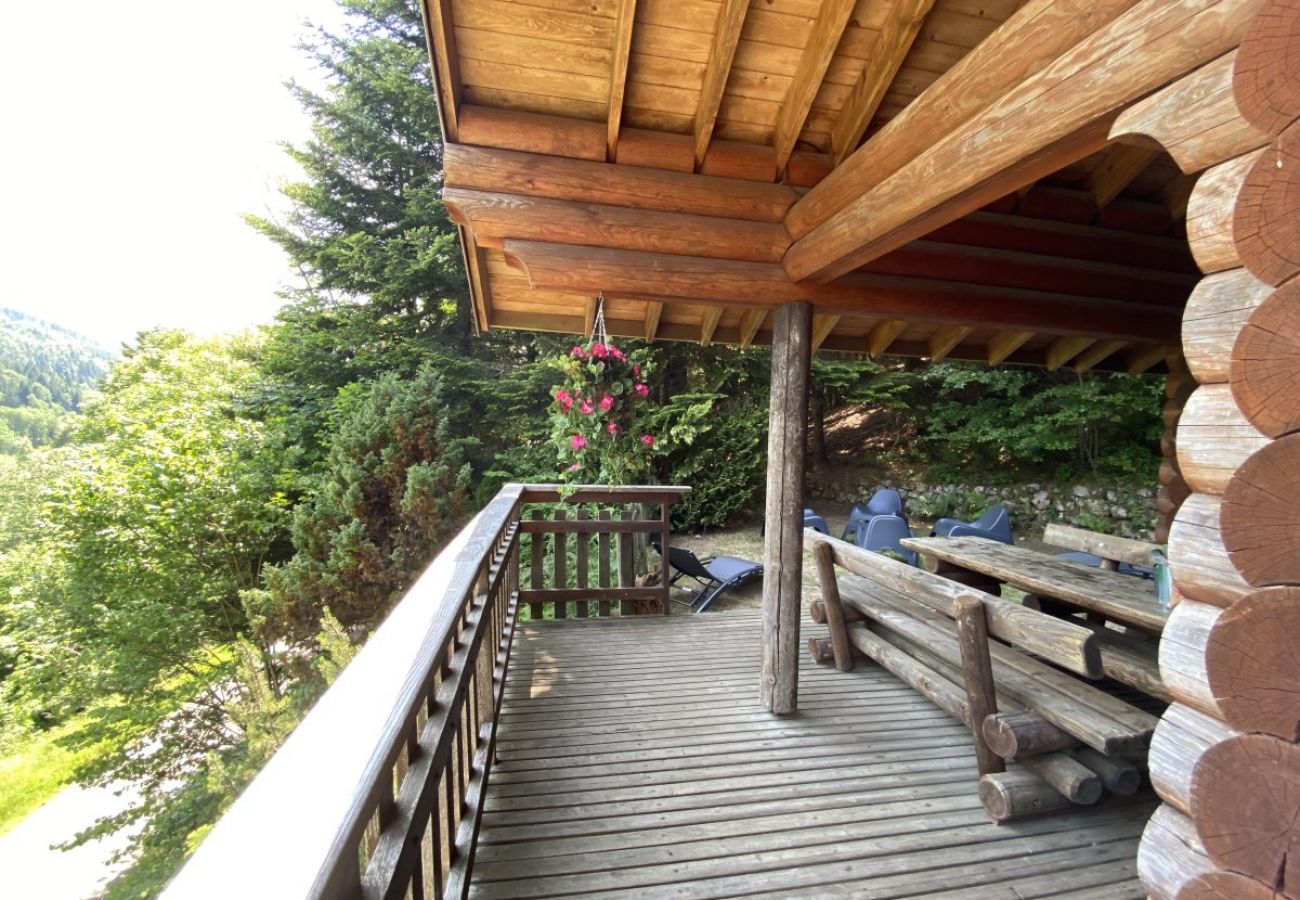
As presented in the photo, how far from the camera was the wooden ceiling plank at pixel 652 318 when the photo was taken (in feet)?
11.3

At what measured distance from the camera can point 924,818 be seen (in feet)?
7.01

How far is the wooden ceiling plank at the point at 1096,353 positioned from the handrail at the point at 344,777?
4.67 metres

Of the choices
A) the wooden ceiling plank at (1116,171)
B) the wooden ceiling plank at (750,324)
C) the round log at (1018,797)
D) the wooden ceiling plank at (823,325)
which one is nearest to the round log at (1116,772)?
the round log at (1018,797)

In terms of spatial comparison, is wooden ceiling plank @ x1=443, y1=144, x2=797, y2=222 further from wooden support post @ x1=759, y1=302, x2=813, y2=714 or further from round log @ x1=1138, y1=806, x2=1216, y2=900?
round log @ x1=1138, y1=806, x2=1216, y2=900

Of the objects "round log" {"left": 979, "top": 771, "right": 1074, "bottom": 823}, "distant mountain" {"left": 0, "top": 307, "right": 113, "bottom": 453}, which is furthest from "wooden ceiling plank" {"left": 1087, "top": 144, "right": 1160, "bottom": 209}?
"distant mountain" {"left": 0, "top": 307, "right": 113, "bottom": 453}

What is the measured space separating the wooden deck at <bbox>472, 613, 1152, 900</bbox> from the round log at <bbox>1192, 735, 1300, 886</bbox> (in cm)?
119

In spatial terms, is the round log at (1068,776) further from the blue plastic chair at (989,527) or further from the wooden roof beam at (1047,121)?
the blue plastic chair at (989,527)

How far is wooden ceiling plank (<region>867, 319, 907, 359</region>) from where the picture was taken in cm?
369

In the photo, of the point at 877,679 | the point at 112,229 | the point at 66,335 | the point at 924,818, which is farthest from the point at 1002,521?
the point at 66,335

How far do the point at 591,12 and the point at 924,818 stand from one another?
3.07 metres

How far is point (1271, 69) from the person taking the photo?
0.83 metres

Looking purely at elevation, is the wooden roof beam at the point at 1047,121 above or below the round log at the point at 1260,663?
above

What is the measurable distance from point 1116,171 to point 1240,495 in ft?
8.79

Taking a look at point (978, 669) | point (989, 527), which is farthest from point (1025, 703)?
point (989, 527)
